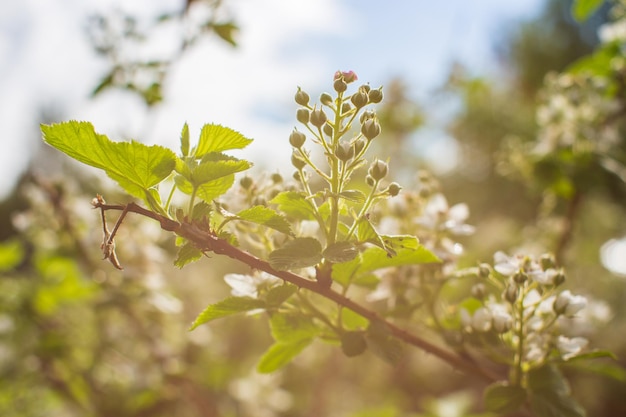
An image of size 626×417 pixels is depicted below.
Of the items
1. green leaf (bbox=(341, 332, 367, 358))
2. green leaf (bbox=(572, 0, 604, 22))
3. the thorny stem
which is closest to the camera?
the thorny stem

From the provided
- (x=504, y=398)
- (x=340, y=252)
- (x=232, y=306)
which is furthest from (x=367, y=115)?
(x=504, y=398)

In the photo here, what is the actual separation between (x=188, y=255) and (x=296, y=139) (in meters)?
0.14

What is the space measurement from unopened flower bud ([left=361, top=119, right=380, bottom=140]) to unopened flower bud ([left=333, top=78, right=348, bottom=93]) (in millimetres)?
34

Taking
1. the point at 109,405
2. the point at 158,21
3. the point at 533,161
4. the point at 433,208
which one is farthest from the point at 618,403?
the point at 158,21

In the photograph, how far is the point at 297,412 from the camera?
2555mm

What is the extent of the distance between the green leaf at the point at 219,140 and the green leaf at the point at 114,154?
0.03 m

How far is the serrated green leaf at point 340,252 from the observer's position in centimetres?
43

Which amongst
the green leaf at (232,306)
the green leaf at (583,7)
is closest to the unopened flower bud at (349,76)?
Result: the green leaf at (232,306)

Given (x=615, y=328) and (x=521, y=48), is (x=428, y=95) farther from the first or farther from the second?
(x=521, y=48)

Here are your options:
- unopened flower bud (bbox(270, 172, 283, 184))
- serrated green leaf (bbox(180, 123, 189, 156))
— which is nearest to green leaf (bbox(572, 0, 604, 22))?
unopened flower bud (bbox(270, 172, 283, 184))

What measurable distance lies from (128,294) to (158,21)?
65 centimetres

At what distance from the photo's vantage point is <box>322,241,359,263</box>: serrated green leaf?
0.43 meters

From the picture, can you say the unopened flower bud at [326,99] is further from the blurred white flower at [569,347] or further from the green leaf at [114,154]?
the blurred white flower at [569,347]

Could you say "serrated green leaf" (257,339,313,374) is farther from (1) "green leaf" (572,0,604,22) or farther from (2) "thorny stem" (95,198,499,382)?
(1) "green leaf" (572,0,604,22)
